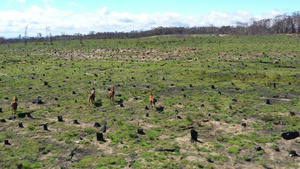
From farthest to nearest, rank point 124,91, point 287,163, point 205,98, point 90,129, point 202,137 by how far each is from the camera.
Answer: point 124,91 < point 205,98 < point 90,129 < point 202,137 < point 287,163

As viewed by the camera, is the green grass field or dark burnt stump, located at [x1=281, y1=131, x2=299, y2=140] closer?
the green grass field

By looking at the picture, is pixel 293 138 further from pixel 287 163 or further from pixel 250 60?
pixel 250 60

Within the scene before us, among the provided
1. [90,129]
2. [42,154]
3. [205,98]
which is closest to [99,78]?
[205,98]

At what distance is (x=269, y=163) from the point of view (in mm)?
9406

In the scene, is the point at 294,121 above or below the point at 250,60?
below

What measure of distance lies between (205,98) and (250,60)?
21912mm

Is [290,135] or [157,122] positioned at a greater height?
[290,135]

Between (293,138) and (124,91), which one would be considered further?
(124,91)

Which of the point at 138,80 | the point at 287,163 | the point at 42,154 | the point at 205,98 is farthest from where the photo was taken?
the point at 138,80

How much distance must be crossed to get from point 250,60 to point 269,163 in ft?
101

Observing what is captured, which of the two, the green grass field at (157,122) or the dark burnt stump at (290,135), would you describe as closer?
the green grass field at (157,122)

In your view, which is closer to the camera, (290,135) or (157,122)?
(290,135)

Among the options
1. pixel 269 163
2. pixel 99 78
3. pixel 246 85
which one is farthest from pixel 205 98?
pixel 99 78

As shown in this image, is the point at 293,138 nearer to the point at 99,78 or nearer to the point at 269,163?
the point at 269,163
